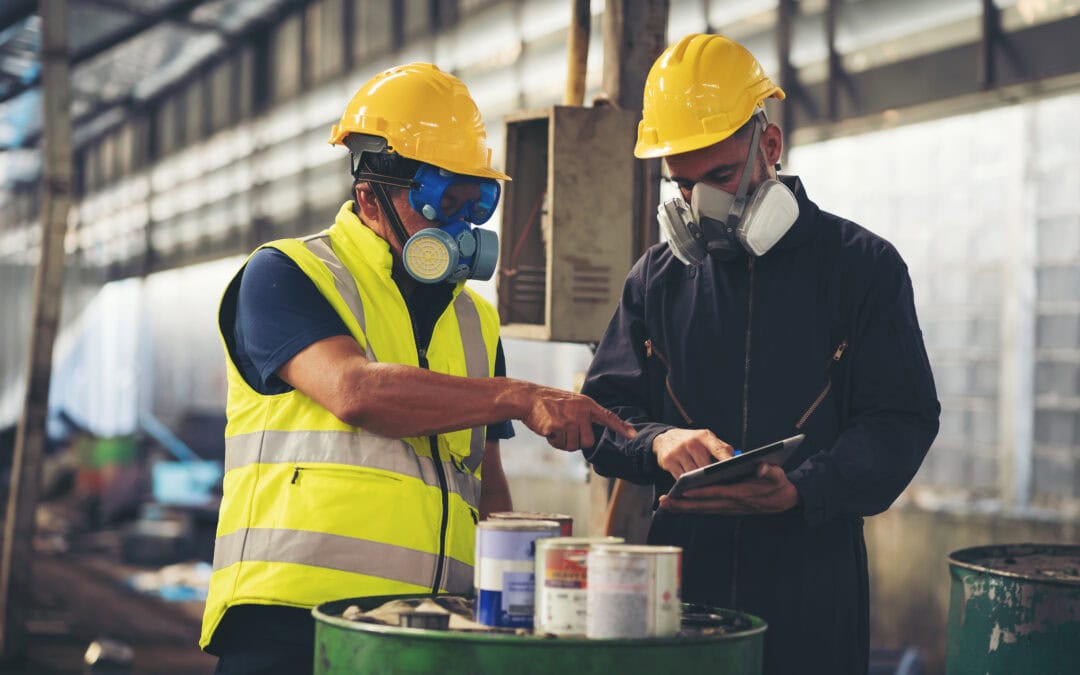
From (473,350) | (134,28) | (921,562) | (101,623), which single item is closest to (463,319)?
(473,350)

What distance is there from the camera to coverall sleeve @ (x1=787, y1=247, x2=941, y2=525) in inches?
97.6

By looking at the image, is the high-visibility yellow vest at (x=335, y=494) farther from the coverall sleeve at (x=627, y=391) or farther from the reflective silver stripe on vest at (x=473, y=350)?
the coverall sleeve at (x=627, y=391)

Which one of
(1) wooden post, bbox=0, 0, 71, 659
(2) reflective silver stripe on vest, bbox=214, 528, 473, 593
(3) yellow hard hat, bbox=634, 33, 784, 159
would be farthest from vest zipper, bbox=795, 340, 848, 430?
(1) wooden post, bbox=0, 0, 71, 659

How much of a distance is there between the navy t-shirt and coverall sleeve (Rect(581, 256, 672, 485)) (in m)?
0.62

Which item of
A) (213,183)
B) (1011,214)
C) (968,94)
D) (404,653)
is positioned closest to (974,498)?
(1011,214)

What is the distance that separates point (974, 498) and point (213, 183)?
42.8 ft

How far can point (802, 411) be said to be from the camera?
264 centimetres

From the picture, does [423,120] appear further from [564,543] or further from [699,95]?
[564,543]

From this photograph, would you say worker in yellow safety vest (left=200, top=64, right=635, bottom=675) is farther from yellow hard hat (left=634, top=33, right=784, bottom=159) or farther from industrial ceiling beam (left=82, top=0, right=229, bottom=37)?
industrial ceiling beam (left=82, top=0, right=229, bottom=37)

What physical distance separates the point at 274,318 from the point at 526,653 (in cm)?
89

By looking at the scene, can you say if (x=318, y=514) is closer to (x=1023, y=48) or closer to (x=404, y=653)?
(x=404, y=653)

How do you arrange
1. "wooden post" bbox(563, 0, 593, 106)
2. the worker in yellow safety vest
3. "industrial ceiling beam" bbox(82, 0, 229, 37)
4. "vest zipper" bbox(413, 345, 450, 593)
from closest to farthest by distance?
the worker in yellow safety vest, "vest zipper" bbox(413, 345, 450, 593), "wooden post" bbox(563, 0, 593, 106), "industrial ceiling beam" bbox(82, 0, 229, 37)

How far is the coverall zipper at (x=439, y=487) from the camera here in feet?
8.33

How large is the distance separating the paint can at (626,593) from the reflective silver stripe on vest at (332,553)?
616mm
